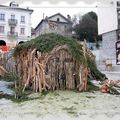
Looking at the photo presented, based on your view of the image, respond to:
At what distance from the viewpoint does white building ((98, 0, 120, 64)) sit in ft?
108

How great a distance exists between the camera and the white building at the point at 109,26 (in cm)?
3294

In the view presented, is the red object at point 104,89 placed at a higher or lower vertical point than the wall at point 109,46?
lower

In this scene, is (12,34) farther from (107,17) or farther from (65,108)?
(65,108)

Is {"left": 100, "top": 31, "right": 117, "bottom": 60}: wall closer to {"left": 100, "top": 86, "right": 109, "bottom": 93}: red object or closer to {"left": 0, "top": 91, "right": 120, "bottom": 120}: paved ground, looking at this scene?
{"left": 100, "top": 86, "right": 109, "bottom": 93}: red object

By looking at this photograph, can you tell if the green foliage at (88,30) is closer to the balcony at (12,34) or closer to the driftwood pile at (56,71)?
the balcony at (12,34)

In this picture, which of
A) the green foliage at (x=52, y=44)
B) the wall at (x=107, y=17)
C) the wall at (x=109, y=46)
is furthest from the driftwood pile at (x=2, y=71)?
the wall at (x=107, y=17)

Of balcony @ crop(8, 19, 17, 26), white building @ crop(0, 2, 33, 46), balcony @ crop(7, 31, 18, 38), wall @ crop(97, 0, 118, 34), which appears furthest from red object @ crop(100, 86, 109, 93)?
balcony @ crop(8, 19, 17, 26)

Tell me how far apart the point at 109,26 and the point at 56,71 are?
24720 mm

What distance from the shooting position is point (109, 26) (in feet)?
115

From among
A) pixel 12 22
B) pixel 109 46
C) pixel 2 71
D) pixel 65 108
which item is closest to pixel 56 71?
pixel 65 108

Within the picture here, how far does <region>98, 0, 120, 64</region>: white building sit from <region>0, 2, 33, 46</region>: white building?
2273 cm

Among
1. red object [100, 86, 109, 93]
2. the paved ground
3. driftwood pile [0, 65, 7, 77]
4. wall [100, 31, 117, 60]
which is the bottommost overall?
the paved ground

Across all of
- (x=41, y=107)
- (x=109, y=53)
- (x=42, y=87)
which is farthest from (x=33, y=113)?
(x=109, y=53)

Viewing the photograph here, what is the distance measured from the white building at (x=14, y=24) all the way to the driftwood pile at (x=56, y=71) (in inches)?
1789
